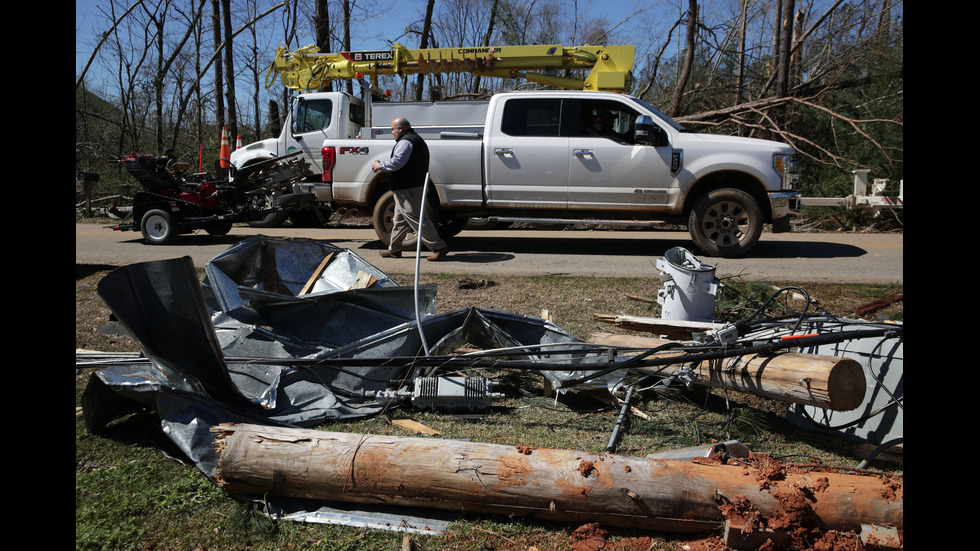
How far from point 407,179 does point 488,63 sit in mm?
4886

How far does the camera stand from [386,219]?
31.8 feet

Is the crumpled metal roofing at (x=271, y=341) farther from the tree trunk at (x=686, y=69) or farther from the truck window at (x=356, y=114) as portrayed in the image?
the tree trunk at (x=686, y=69)

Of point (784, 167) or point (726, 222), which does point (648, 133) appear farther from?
point (784, 167)

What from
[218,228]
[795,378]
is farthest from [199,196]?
[795,378]

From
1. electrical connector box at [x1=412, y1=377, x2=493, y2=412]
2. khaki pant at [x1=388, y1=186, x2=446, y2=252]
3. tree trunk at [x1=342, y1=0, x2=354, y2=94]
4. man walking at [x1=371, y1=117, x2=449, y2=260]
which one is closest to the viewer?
electrical connector box at [x1=412, y1=377, x2=493, y2=412]

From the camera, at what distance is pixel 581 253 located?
9.84 metres

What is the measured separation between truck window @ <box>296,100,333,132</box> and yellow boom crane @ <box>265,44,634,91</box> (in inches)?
33.8

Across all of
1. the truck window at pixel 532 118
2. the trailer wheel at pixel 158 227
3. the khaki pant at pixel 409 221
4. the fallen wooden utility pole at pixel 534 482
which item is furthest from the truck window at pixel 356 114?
the fallen wooden utility pole at pixel 534 482

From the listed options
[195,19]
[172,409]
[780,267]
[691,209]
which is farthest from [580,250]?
[195,19]

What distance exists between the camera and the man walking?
837 cm

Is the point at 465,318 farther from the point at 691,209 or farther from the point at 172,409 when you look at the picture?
the point at 691,209

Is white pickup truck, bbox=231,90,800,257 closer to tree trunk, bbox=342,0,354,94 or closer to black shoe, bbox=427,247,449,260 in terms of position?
black shoe, bbox=427,247,449,260

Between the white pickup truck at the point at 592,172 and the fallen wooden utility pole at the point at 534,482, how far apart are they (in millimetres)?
6666

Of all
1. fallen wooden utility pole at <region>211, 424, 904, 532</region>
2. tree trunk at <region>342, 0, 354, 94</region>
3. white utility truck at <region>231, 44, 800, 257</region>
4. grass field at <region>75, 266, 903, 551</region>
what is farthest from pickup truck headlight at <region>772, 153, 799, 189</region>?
tree trunk at <region>342, 0, 354, 94</region>
